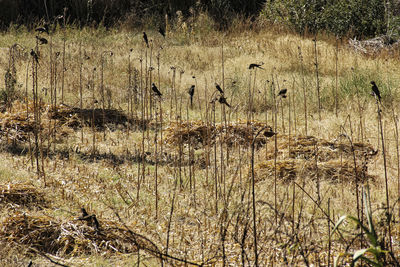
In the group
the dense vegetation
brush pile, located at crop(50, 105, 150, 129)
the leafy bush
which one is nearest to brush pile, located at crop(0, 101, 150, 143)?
brush pile, located at crop(50, 105, 150, 129)

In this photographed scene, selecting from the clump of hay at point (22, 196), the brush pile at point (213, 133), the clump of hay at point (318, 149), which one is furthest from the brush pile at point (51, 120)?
the clump of hay at point (22, 196)

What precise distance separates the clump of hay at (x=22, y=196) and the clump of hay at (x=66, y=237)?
0.42m

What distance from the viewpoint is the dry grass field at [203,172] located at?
286cm

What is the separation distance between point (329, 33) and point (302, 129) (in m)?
6.50

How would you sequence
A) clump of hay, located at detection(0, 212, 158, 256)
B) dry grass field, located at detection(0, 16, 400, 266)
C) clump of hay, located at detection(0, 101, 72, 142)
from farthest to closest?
clump of hay, located at detection(0, 101, 72, 142) < clump of hay, located at detection(0, 212, 158, 256) < dry grass field, located at detection(0, 16, 400, 266)

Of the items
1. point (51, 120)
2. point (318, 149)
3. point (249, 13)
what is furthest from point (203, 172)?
point (249, 13)

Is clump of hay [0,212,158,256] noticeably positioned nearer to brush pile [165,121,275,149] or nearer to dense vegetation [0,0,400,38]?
brush pile [165,121,275,149]

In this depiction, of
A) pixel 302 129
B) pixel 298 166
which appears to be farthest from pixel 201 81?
pixel 298 166

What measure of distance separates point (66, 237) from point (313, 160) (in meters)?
2.55

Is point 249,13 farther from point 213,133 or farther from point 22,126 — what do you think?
point 22,126

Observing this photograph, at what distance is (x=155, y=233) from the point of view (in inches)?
127

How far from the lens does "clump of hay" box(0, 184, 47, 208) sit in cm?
359

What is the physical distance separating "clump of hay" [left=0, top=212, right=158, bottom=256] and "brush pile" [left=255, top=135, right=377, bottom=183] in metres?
1.57

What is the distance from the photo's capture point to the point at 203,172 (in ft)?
15.7
